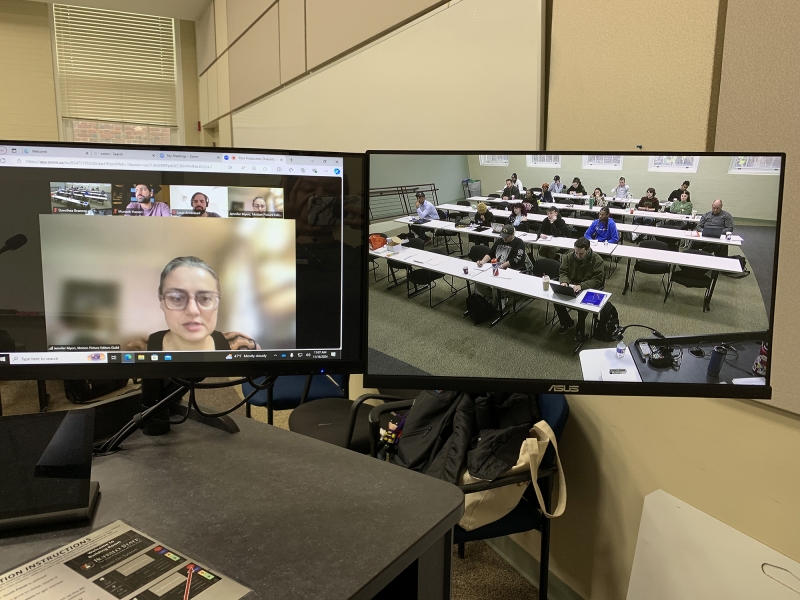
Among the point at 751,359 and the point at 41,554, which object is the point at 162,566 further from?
the point at 751,359

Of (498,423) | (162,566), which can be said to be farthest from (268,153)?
(498,423)

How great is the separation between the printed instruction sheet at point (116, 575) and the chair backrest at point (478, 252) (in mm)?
746

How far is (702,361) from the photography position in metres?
0.94

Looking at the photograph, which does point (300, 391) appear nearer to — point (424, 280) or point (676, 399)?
point (424, 280)

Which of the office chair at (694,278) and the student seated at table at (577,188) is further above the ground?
the student seated at table at (577,188)

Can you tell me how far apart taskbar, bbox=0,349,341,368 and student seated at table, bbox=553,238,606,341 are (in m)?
0.46

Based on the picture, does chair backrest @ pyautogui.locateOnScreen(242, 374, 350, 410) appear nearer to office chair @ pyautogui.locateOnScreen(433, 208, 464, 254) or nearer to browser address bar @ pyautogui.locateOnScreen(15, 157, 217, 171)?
office chair @ pyautogui.locateOnScreen(433, 208, 464, 254)

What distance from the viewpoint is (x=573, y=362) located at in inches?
40.1

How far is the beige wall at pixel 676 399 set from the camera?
1.18 meters

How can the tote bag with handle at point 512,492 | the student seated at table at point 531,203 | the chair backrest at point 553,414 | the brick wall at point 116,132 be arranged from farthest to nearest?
the brick wall at point 116,132
the chair backrest at point 553,414
the tote bag with handle at point 512,492
the student seated at table at point 531,203

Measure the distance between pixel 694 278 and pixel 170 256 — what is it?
91 centimetres

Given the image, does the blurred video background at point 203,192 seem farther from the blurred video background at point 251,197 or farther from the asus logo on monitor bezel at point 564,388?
the asus logo on monitor bezel at point 564,388

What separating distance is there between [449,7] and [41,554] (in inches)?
79.1

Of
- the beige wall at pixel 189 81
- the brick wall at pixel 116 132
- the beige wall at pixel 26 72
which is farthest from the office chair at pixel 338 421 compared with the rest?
the beige wall at pixel 26 72
